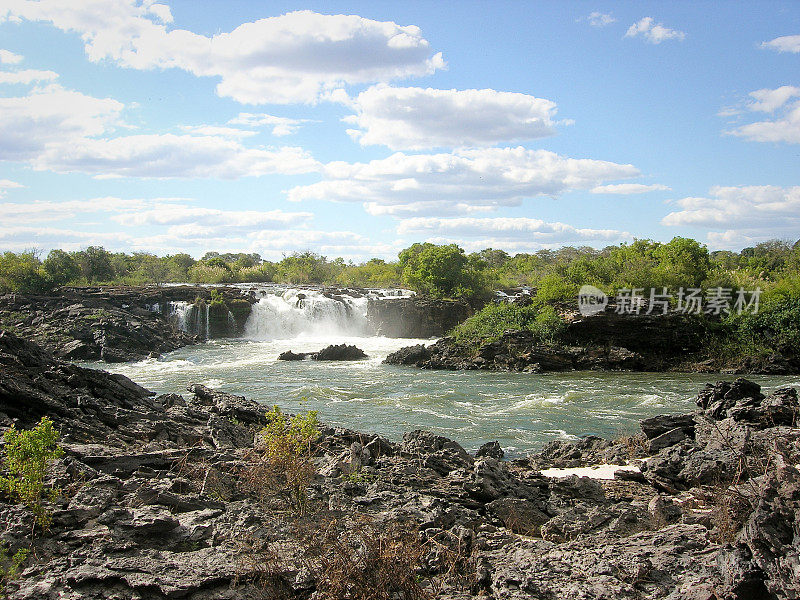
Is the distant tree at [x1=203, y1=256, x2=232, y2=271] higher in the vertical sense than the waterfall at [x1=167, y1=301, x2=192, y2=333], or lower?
higher

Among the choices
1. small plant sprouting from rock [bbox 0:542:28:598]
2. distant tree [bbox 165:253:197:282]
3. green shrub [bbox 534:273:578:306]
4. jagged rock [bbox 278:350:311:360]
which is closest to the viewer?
small plant sprouting from rock [bbox 0:542:28:598]

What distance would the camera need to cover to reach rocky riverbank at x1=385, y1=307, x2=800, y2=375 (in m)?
27.2

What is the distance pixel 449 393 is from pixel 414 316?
1839 cm

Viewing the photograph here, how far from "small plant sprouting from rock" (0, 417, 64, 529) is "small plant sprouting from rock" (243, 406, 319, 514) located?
201 cm

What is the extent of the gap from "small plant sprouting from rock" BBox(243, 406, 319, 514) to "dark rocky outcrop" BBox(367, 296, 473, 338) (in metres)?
33.3

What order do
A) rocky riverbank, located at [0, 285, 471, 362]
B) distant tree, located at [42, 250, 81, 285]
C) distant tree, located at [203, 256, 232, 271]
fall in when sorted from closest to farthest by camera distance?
rocky riverbank, located at [0, 285, 471, 362], distant tree, located at [42, 250, 81, 285], distant tree, located at [203, 256, 232, 271]

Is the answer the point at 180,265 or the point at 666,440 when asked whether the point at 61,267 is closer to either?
the point at 180,265

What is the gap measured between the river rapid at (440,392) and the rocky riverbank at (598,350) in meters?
1.26

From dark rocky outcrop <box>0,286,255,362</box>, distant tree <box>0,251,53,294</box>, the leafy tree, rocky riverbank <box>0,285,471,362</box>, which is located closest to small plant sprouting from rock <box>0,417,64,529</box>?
dark rocky outcrop <box>0,286,255,362</box>

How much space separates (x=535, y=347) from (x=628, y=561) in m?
23.7

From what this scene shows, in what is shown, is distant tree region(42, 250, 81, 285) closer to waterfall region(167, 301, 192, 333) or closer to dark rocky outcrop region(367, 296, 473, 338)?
waterfall region(167, 301, 192, 333)

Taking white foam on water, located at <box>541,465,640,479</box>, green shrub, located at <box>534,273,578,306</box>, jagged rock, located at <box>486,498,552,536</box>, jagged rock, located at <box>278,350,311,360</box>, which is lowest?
jagged rock, located at <box>278,350,311,360</box>

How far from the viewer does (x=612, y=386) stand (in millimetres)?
22938

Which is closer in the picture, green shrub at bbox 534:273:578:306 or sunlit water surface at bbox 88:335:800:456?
sunlit water surface at bbox 88:335:800:456
